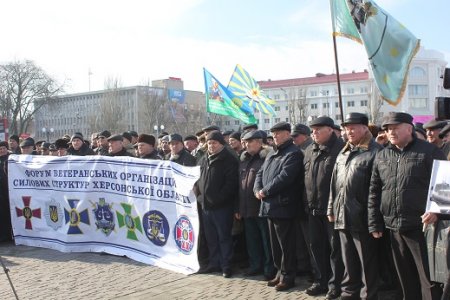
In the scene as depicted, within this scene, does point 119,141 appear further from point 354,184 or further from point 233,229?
point 354,184

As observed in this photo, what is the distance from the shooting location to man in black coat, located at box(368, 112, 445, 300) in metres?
4.73

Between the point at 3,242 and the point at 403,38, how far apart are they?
27.6ft

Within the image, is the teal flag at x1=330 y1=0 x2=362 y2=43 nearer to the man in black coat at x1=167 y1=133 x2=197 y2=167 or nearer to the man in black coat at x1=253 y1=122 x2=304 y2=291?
the man in black coat at x1=253 y1=122 x2=304 y2=291

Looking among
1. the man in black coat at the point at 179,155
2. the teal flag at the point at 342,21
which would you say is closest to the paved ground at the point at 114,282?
the man in black coat at the point at 179,155

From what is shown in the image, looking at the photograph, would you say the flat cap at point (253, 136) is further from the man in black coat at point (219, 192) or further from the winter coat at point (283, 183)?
the winter coat at point (283, 183)

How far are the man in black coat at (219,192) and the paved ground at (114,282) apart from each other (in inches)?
16.8

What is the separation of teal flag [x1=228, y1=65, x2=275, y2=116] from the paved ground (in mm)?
7853

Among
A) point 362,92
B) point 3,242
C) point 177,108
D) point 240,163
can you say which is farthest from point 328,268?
point 362,92

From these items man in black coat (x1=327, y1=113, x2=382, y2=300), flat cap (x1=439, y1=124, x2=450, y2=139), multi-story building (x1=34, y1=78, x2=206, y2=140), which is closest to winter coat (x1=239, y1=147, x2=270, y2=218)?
man in black coat (x1=327, y1=113, x2=382, y2=300)

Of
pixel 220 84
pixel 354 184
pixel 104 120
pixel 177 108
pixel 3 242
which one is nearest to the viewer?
pixel 354 184

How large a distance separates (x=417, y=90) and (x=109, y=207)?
9142cm

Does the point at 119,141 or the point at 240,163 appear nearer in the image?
the point at 240,163

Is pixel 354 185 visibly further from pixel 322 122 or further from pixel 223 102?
pixel 223 102

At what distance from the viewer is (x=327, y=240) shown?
6215 millimetres
